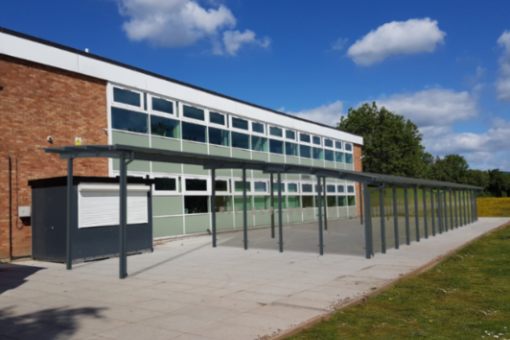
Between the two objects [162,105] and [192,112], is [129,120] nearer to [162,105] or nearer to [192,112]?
[162,105]

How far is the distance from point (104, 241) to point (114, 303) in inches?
241

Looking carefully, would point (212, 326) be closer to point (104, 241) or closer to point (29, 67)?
point (104, 241)

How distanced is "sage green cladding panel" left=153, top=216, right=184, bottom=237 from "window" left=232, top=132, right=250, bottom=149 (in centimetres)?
570

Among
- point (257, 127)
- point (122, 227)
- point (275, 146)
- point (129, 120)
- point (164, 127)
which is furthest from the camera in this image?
point (275, 146)

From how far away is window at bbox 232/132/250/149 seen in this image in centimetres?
2406

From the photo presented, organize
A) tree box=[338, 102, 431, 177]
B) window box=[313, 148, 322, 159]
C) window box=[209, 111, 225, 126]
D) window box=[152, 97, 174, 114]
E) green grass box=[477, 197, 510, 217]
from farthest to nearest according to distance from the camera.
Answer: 1. tree box=[338, 102, 431, 177]
2. green grass box=[477, 197, 510, 217]
3. window box=[313, 148, 322, 159]
4. window box=[209, 111, 225, 126]
5. window box=[152, 97, 174, 114]

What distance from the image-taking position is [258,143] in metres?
26.3

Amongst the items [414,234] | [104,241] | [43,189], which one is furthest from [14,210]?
[414,234]

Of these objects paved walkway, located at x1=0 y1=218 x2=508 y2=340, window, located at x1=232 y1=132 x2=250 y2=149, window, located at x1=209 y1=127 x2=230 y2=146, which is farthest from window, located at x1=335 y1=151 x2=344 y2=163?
paved walkway, located at x1=0 y1=218 x2=508 y2=340

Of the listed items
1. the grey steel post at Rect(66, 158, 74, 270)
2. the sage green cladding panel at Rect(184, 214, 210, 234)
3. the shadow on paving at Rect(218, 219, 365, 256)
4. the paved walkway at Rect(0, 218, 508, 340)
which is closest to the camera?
the paved walkway at Rect(0, 218, 508, 340)

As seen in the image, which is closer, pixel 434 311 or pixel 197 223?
pixel 434 311

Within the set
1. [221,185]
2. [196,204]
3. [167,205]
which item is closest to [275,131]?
[221,185]

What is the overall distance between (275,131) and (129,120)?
11316 millimetres

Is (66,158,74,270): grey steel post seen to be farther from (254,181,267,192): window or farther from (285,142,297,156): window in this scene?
(285,142,297,156): window
